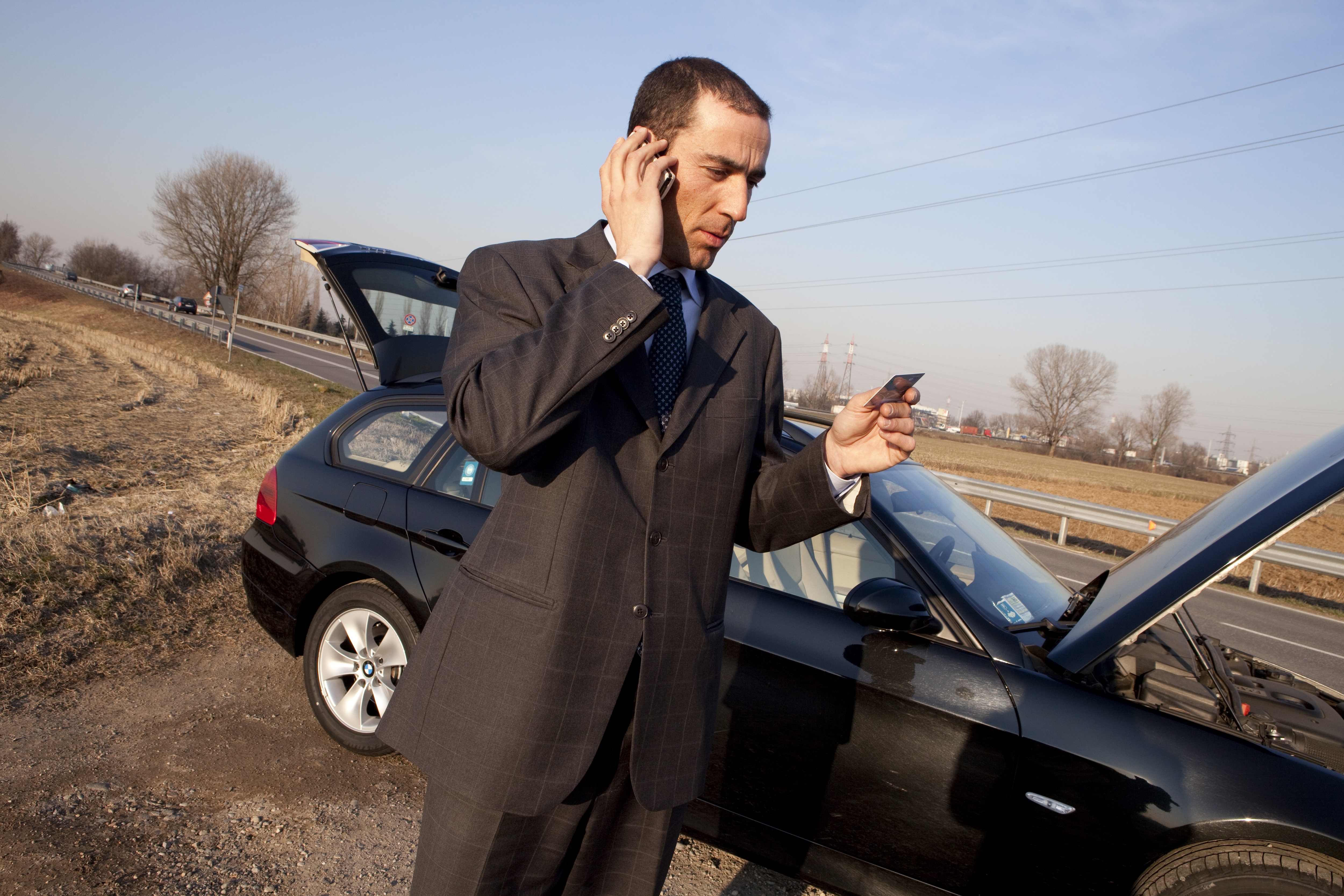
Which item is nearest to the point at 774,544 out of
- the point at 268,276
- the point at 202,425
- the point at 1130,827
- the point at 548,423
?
the point at 548,423

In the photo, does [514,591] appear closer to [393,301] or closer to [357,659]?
[357,659]

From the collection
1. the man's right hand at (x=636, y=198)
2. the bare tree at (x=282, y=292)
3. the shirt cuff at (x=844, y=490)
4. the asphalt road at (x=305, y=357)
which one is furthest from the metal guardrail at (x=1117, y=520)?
the bare tree at (x=282, y=292)

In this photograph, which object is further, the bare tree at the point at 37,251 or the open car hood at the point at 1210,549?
the bare tree at the point at 37,251

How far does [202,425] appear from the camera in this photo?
11922mm

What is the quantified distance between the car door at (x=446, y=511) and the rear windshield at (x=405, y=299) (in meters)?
0.96

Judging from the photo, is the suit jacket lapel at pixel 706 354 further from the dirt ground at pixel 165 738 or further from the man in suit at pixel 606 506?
the dirt ground at pixel 165 738

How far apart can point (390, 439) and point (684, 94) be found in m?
2.57

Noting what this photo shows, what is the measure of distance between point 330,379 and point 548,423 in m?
25.2

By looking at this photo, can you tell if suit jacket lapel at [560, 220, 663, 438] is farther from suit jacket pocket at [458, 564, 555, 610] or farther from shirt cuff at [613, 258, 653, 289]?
suit jacket pocket at [458, 564, 555, 610]

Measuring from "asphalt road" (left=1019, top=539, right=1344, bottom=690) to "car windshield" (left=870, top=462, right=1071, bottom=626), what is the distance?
329cm

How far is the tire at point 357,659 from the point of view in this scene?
319 cm

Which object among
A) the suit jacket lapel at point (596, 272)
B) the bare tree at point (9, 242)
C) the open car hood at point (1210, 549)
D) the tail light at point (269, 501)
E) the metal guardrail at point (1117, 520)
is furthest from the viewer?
the bare tree at point (9, 242)

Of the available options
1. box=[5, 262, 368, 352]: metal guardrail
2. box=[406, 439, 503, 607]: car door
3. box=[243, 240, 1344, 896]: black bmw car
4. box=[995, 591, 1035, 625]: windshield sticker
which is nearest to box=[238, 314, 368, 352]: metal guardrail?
box=[5, 262, 368, 352]: metal guardrail

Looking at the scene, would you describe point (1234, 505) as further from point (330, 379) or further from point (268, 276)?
point (268, 276)
